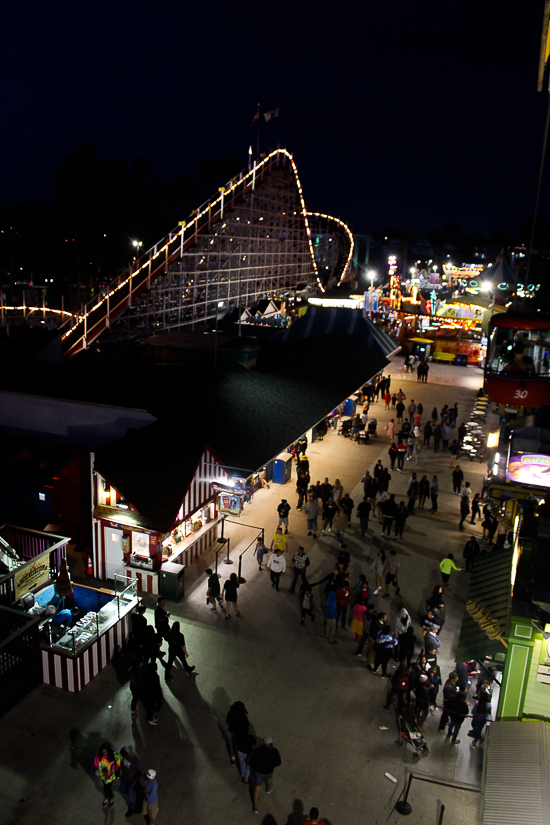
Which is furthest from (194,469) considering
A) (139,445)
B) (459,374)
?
(459,374)

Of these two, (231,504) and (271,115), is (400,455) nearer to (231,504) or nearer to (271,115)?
(231,504)

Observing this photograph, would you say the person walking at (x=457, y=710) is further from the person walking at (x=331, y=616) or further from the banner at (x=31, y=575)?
the banner at (x=31, y=575)

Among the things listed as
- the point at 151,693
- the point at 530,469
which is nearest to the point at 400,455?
the point at 530,469

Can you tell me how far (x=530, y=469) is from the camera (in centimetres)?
1241

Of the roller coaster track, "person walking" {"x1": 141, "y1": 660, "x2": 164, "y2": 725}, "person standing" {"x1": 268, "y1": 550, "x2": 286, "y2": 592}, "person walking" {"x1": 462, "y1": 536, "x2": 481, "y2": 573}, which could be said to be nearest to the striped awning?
"person walking" {"x1": 141, "y1": 660, "x2": 164, "y2": 725}

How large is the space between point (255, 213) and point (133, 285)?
583 inches

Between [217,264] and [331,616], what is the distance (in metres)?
29.1

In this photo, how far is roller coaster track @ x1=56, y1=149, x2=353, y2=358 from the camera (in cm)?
2794

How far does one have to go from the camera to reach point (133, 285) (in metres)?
28.6

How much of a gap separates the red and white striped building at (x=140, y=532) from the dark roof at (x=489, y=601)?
17.7 ft

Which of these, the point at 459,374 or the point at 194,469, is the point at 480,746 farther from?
the point at 459,374

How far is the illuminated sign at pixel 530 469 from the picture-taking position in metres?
12.3

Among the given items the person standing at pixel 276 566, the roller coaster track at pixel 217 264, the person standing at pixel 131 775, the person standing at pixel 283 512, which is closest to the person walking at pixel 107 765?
the person standing at pixel 131 775

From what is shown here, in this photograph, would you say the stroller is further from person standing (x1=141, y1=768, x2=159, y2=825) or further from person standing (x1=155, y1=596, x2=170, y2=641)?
person standing (x1=155, y1=596, x2=170, y2=641)
